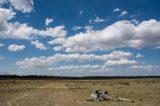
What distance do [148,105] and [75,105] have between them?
249 inches

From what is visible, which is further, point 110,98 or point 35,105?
point 110,98

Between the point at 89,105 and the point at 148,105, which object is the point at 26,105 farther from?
the point at 148,105

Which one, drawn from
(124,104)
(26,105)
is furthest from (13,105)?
(124,104)

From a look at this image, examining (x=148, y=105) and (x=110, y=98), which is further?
(x=110, y=98)

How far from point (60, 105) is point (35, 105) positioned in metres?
Answer: 2.17

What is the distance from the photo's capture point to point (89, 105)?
83.6 feet

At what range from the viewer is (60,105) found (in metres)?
25.3

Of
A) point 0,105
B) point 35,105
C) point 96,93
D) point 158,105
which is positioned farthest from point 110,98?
point 0,105

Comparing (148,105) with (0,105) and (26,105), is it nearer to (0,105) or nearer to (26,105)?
(26,105)

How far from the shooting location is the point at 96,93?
105 ft

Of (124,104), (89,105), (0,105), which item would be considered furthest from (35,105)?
(124,104)

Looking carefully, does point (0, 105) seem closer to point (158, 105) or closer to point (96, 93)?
point (96, 93)

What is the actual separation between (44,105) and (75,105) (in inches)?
106

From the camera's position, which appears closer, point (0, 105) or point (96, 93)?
point (0, 105)
